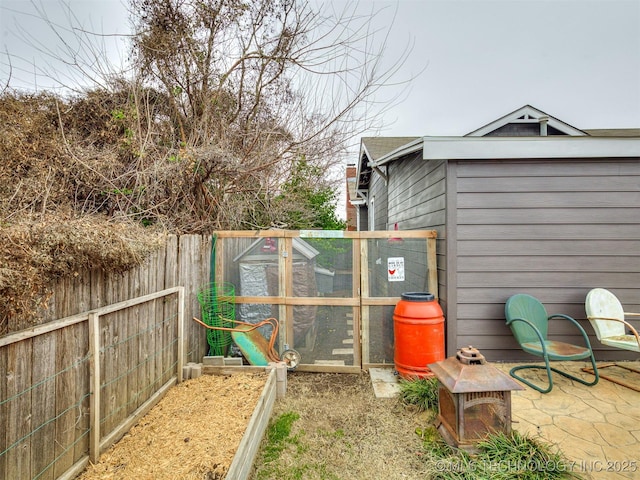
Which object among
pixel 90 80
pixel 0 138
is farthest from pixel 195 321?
pixel 90 80

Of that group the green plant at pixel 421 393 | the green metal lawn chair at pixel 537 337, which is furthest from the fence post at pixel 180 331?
the green metal lawn chair at pixel 537 337

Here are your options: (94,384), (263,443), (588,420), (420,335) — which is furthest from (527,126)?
(94,384)

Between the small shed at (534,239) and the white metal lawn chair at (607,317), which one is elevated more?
the small shed at (534,239)

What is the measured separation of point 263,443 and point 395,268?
2488 mm

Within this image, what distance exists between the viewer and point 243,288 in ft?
14.0

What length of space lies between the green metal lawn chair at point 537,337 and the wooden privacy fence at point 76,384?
366 centimetres

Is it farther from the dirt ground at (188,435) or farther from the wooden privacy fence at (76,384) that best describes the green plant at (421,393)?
the wooden privacy fence at (76,384)

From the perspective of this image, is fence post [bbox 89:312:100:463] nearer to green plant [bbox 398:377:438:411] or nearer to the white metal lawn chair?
green plant [bbox 398:377:438:411]

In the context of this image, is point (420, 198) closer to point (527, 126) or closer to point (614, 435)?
point (527, 126)

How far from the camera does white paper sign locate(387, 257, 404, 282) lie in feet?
13.5

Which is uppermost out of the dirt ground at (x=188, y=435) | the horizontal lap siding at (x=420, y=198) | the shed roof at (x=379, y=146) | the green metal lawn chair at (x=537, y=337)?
the shed roof at (x=379, y=146)

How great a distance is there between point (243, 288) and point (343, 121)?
10.5 feet

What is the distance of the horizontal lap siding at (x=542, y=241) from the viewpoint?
384 cm

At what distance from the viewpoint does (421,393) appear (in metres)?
3.20
